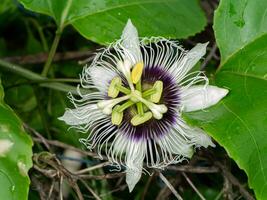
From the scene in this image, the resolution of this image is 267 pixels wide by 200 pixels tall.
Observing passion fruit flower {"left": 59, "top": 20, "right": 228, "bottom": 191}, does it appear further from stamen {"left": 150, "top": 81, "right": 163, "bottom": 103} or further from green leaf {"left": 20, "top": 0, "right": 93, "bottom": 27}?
green leaf {"left": 20, "top": 0, "right": 93, "bottom": 27}

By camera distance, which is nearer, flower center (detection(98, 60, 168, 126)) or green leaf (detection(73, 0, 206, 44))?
flower center (detection(98, 60, 168, 126))

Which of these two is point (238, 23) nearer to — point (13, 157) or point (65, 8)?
point (65, 8)

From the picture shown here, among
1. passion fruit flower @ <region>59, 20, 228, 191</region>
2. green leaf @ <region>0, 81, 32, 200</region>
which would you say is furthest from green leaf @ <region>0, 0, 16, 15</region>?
green leaf @ <region>0, 81, 32, 200</region>

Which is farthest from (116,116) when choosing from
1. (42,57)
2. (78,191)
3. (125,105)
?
(42,57)

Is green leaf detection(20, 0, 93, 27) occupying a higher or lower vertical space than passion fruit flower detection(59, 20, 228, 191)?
higher

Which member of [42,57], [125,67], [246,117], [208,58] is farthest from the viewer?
[42,57]

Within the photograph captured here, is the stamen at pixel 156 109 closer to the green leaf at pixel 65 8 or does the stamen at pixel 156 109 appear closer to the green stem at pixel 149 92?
the green stem at pixel 149 92

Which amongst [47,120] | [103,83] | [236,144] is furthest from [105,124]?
[47,120]
